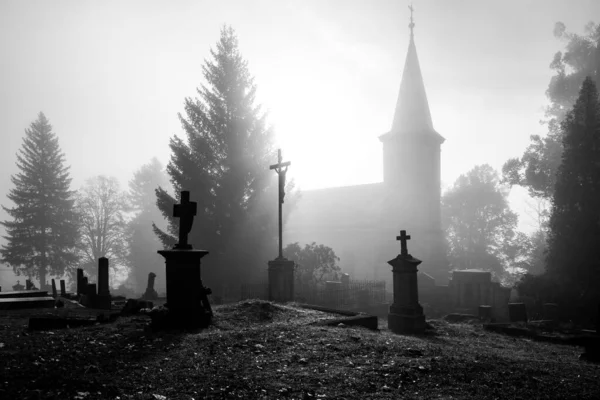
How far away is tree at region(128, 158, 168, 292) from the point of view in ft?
136

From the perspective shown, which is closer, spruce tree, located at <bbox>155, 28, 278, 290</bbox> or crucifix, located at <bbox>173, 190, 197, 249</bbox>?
crucifix, located at <bbox>173, 190, 197, 249</bbox>

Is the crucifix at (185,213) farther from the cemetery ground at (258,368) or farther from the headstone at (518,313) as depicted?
the headstone at (518,313)

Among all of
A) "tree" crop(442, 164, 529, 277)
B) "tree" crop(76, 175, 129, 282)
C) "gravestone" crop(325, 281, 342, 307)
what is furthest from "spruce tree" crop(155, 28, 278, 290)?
"tree" crop(442, 164, 529, 277)

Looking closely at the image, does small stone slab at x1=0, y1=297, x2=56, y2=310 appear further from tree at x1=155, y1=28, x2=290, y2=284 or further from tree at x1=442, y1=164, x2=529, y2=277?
tree at x1=442, y1=164, x2=529, y2=277

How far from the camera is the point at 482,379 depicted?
5.31 meters

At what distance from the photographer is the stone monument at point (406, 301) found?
12047mm

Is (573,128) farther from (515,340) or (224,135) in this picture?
(224,135)

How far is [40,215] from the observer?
33.1 m

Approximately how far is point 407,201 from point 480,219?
16.7 metres

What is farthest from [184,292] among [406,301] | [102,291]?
[102,291]

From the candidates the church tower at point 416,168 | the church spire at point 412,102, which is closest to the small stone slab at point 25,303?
the church tower at point 416,168

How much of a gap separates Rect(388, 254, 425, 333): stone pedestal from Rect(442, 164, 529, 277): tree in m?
35.8

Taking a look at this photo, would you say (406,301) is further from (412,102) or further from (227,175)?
(412,102)

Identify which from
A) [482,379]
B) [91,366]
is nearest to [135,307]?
[91,366]
